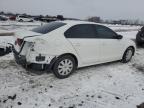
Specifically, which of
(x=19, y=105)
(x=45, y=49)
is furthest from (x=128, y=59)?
(x=19, y=105)

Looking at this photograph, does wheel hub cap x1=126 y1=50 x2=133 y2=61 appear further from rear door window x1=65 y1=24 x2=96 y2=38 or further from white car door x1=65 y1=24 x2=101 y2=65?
rear door window x1=65 y1=24 x2=96 y2=38

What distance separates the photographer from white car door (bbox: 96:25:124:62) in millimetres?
6323

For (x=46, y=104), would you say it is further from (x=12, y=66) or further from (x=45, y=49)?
(x=12, y=66)

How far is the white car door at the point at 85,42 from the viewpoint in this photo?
557 centimetres

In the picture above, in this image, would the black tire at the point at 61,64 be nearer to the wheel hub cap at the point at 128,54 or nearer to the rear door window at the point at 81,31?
the rear door window at the point at 81,31

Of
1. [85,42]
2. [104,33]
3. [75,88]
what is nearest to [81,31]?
[85,42]

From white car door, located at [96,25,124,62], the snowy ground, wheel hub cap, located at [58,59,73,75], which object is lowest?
the snowy ground

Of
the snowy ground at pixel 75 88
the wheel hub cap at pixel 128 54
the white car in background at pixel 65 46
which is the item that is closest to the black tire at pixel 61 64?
the white car in background at pixel 65 46

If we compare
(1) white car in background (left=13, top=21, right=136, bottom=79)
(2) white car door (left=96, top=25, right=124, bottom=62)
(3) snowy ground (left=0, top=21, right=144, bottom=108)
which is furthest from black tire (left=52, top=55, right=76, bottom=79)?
(2) white car door (left=96, top=25, right=124, bottom=62)

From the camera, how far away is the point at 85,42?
18.9 feet

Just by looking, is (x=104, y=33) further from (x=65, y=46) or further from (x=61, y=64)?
(x=61, y=64)

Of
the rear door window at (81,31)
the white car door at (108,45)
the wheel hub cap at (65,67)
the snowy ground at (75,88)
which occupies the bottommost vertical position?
the snowy ground at (75,88)

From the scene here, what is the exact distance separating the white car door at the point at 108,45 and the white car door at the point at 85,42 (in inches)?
9.4

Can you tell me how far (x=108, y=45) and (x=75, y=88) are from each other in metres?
2.18
